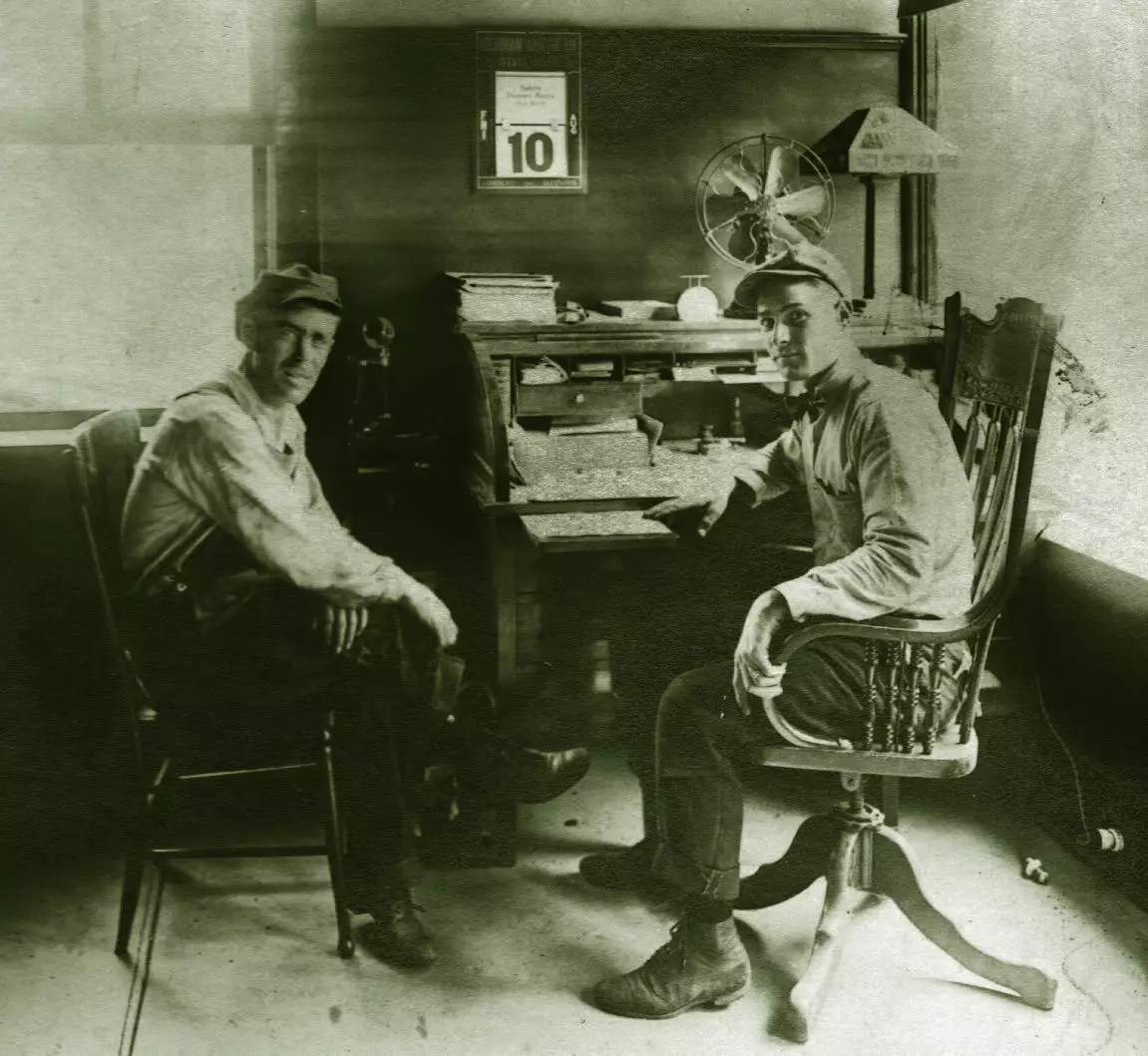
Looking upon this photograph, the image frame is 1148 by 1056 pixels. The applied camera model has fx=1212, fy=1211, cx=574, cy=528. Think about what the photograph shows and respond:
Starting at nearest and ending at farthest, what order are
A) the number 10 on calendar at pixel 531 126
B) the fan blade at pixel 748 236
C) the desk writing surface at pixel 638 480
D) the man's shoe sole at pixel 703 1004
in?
the man's shoe sole at pixel 703 1004 → the desk writing surface at pixel 638 480 → the number 10 on calendar at pixel 531 126 → the fan blade at pixel 748 236

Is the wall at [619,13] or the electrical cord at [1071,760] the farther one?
the electrical cord at [1071,760]

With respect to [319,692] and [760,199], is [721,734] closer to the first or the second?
[319,692]

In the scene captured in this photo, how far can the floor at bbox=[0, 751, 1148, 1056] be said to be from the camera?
2314mm

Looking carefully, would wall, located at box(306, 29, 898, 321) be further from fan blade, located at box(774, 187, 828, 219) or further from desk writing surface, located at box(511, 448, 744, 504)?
desk writing surface, located at box(511, 448, 744, 504)

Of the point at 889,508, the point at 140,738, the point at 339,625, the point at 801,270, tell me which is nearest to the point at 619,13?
the point at 801,270

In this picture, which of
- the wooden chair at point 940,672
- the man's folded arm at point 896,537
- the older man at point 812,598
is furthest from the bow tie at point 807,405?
the wooden chair at point 940,672

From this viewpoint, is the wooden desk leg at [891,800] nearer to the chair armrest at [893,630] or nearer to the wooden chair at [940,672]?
the wooden chair at [940,672]

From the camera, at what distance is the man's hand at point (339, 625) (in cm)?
236

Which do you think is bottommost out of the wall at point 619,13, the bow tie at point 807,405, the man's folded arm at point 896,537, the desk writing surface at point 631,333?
the man's folded arm at point 896,537

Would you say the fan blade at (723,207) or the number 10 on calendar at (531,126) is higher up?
the number 10 on calendar at (531,126)

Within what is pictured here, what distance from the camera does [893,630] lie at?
2.28m

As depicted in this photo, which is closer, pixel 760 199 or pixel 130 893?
pixel 130 893

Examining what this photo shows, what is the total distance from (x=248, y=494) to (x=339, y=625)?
31cm

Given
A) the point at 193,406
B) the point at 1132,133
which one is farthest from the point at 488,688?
the point at 1132,133
